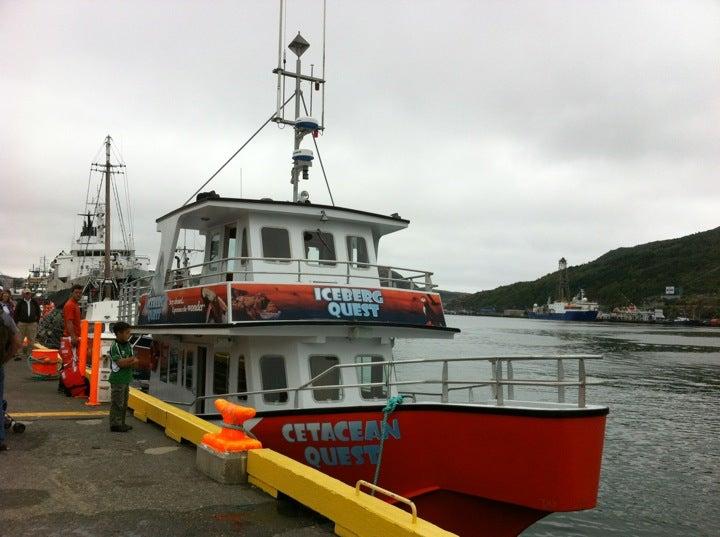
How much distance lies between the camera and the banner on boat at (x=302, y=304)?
9164 millimetres

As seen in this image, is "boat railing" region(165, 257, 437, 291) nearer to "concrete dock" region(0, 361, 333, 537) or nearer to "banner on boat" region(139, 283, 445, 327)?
"banner on boat" region(139, 283, 445, 327)

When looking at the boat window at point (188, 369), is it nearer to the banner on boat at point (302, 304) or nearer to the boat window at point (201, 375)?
the boat window at point (201, 375)

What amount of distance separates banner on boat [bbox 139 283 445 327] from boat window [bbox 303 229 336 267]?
1580mm

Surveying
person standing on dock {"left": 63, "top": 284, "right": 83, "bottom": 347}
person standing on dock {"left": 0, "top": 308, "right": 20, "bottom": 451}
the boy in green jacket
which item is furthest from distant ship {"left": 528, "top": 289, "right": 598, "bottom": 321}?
person standing on dock {"left": 0, "top": 308, "right": 20, "bottom": 451}

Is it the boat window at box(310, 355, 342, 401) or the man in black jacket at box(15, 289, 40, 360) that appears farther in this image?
the man in black jacket at box(15, 289, 40, 360)

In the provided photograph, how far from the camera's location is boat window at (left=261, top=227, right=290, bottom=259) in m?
10.7

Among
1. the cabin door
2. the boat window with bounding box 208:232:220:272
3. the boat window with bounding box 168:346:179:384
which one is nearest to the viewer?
the cabin door

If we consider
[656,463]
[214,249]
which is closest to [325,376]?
[214,249]

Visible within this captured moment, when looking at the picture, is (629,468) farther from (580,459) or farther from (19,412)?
(19,412)

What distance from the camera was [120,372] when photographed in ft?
28.1

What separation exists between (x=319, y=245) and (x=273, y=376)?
8.32ft

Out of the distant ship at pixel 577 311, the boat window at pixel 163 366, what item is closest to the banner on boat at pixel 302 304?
the boat window at pixel 163 366

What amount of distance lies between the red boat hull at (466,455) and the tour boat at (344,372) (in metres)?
0.02

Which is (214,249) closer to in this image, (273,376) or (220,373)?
(220,373)
